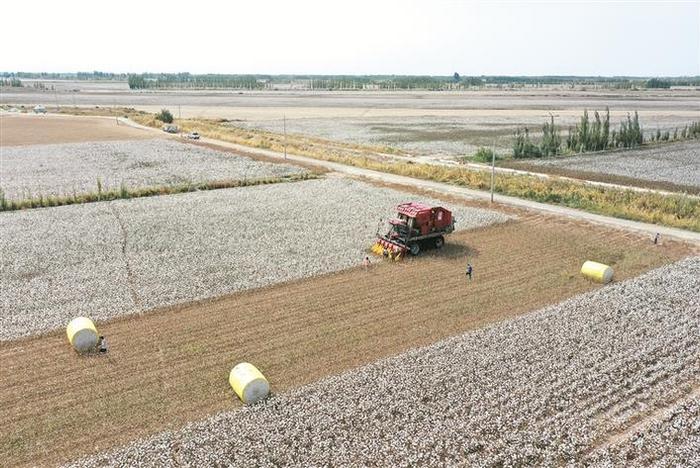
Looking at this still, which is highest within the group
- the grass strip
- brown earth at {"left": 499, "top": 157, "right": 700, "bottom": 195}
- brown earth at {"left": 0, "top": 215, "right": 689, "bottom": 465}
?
brown earth at {"left": 499, "top": 157, "right": 700, "bottom": 195}

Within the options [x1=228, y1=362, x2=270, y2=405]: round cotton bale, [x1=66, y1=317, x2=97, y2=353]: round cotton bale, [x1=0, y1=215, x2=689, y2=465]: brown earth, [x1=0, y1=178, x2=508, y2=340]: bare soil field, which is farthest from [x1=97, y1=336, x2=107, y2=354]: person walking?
[x1=228, y1=362, x2=270, y2=405]: round cotton bale

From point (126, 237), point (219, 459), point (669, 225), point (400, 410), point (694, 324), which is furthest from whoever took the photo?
point (669, 225)

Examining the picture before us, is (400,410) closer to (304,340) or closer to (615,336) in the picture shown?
(304,340)

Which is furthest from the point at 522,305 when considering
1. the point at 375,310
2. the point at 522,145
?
the point at 522,145

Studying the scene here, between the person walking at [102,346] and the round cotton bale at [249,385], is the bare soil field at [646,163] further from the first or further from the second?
the person walking at [102,346]

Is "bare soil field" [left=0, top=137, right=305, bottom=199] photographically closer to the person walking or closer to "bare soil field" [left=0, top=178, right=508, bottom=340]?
"bare soil field" [left=0, top=178, right=508, bottom=340]

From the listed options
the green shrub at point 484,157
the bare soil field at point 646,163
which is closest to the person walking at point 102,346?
the bare soil field at point 646,163
